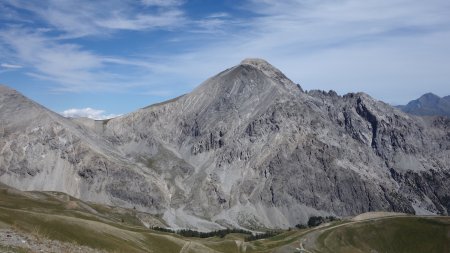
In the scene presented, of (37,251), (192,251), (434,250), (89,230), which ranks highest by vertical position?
(37,251)

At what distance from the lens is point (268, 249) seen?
165750 millimetres

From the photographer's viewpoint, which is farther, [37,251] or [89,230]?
[89,230]

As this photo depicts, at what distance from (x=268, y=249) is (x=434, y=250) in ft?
226

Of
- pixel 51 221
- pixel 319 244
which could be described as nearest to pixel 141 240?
pixel 51 221

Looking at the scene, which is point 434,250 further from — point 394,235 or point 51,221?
point 51,221

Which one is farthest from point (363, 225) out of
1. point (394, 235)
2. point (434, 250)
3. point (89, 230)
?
point (89, 230)

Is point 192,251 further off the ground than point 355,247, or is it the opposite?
point 192,251

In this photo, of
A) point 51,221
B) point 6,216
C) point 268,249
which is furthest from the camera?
point 268,249

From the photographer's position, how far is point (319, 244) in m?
175

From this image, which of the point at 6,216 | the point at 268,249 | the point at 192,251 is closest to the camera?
the point at 6,216

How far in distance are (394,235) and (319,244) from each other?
38906mm

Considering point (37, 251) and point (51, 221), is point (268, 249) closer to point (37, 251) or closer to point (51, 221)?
point (51, 221)

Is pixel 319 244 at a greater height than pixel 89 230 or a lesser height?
lesser

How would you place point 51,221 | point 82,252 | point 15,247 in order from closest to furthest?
point 15,247 < point 82,252 < point 51,221
